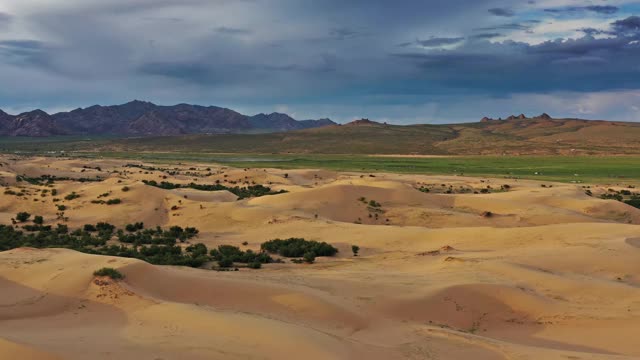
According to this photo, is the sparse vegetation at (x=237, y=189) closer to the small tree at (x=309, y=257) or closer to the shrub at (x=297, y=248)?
the shrub at (x=297, y=248)

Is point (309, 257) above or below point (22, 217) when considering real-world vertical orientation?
below

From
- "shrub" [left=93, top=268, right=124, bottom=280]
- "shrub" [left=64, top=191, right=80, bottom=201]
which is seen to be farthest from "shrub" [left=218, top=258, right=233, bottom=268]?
"shrub" [left=64, top=191, right=80, bottom=201]

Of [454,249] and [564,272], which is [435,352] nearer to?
[564,272]

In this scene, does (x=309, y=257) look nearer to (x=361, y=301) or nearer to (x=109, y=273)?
(x=361, y=301)

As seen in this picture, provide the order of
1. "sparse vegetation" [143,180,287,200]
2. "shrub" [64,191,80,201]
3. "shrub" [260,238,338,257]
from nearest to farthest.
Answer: "shrub" [260,238,338,257]
"shrub" [64,191,80,201]
"sparse vegetation" [143,180,287,200]

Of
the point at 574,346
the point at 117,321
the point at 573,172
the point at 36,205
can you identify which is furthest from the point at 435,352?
the point at 573,172

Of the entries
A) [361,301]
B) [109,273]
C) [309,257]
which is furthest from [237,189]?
[361,301]

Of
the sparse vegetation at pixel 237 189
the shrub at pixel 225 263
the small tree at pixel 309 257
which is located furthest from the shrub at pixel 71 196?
the small tree at pixel 309 257

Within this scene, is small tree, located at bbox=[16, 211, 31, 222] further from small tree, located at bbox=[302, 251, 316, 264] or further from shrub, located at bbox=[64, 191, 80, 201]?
small tree, located at bbox=[302, 251, 316, 264]

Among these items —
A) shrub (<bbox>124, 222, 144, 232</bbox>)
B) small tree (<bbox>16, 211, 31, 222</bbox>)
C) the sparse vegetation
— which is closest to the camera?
shrub (<bbox>124, 222, 144, 232</bbox>)

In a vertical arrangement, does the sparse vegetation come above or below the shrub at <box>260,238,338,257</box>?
above

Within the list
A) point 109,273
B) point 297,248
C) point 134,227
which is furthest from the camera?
point 134,227
